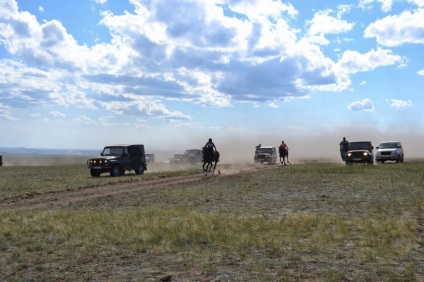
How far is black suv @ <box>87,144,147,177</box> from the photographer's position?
34562 mm

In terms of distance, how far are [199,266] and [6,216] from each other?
8749 mm

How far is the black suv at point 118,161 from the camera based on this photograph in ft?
113

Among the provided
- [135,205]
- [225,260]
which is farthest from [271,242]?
[135,205]

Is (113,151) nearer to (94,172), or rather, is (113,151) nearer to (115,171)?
(115,171)

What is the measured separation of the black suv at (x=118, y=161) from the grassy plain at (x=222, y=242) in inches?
710

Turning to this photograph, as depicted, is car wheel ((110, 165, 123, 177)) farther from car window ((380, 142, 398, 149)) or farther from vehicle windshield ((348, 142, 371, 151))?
car window ((380, 142, 398, 149))

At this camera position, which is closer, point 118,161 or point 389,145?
point 118,161

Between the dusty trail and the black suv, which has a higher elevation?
the black suv

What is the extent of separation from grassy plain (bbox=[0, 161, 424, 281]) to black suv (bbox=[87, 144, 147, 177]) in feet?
59.2

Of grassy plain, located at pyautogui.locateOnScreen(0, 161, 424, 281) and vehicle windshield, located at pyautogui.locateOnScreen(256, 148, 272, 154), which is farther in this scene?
vehicle windshield, located at pyautogui.locateOnScreen(256, 148, 272, 154)

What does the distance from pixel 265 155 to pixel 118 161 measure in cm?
2304

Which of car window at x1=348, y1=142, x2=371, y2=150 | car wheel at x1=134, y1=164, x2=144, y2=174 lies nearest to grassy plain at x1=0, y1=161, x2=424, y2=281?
car wheel at x1=134, y1=164, x2=144, y2=174

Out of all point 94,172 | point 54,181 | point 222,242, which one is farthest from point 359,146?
point 222,242

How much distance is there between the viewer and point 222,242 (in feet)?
32.0
